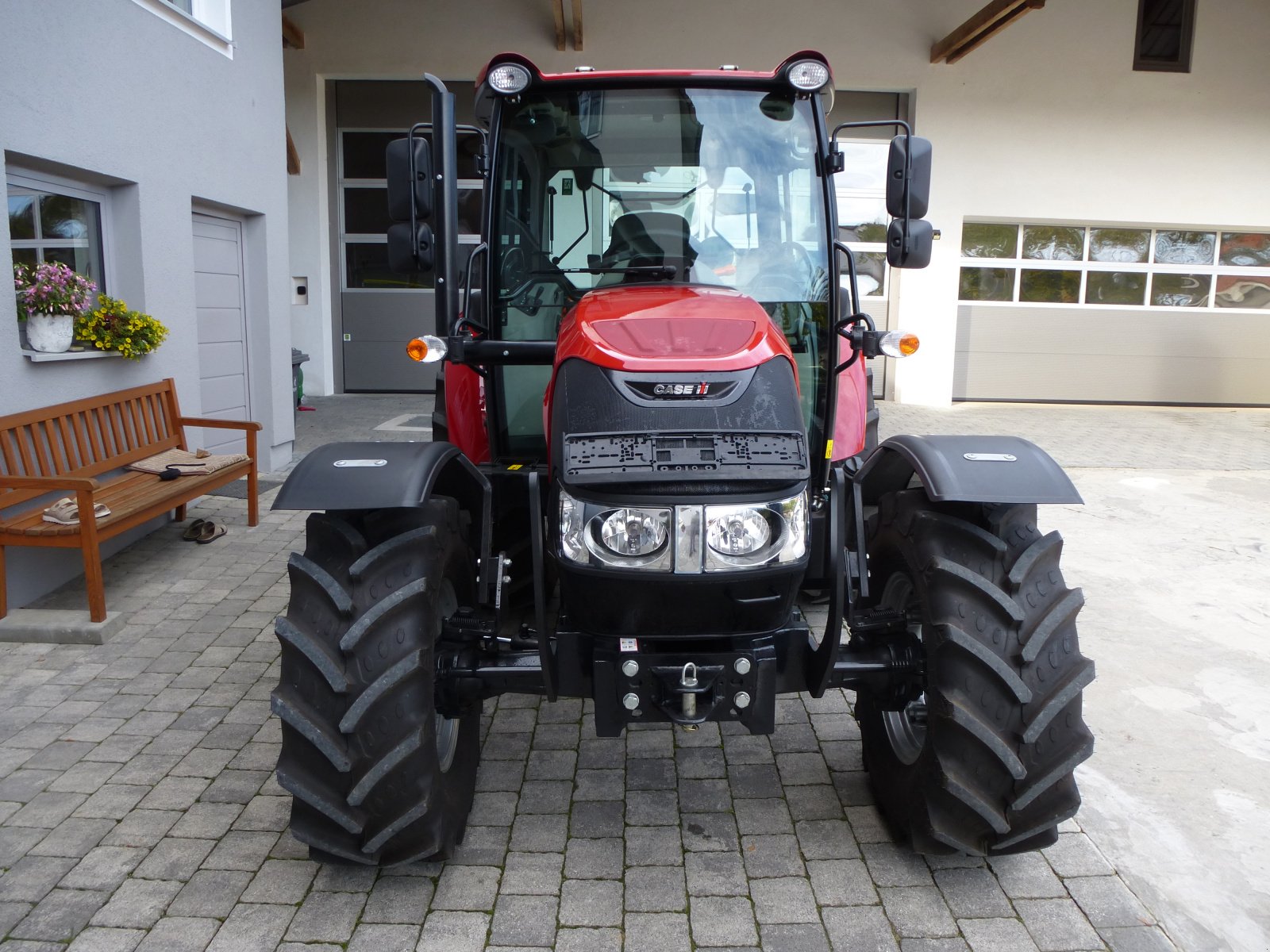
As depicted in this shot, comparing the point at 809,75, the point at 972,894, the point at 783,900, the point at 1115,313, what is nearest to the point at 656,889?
the point at 783,900

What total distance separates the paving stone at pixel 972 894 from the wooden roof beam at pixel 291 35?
12422mm

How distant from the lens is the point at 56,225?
18.7 feet

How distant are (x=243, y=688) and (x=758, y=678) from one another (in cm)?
239

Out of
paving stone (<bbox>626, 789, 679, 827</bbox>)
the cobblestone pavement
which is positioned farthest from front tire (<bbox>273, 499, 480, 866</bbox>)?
paving stone (<bbox>626, 789, 679, 827</bbox>)

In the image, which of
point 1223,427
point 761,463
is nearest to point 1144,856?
point 761,463

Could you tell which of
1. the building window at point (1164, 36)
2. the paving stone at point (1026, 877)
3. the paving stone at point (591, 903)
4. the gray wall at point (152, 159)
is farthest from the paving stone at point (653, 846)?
the building window at point (1164, 36)

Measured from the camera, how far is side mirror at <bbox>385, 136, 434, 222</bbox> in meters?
3.12

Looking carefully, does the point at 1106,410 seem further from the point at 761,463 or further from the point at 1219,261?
the point at 761,463

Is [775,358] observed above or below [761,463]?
above

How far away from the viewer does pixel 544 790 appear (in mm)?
3277

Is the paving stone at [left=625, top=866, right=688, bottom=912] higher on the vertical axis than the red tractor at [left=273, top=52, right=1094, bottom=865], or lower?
lower

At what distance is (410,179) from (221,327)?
5.21 metres

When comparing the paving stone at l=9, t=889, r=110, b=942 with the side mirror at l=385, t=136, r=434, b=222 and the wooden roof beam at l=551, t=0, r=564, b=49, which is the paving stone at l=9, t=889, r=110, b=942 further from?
the wooden roof beam at l=551, t=0, r=564, b=49

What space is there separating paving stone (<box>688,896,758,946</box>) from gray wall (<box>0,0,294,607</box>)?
3761mm
